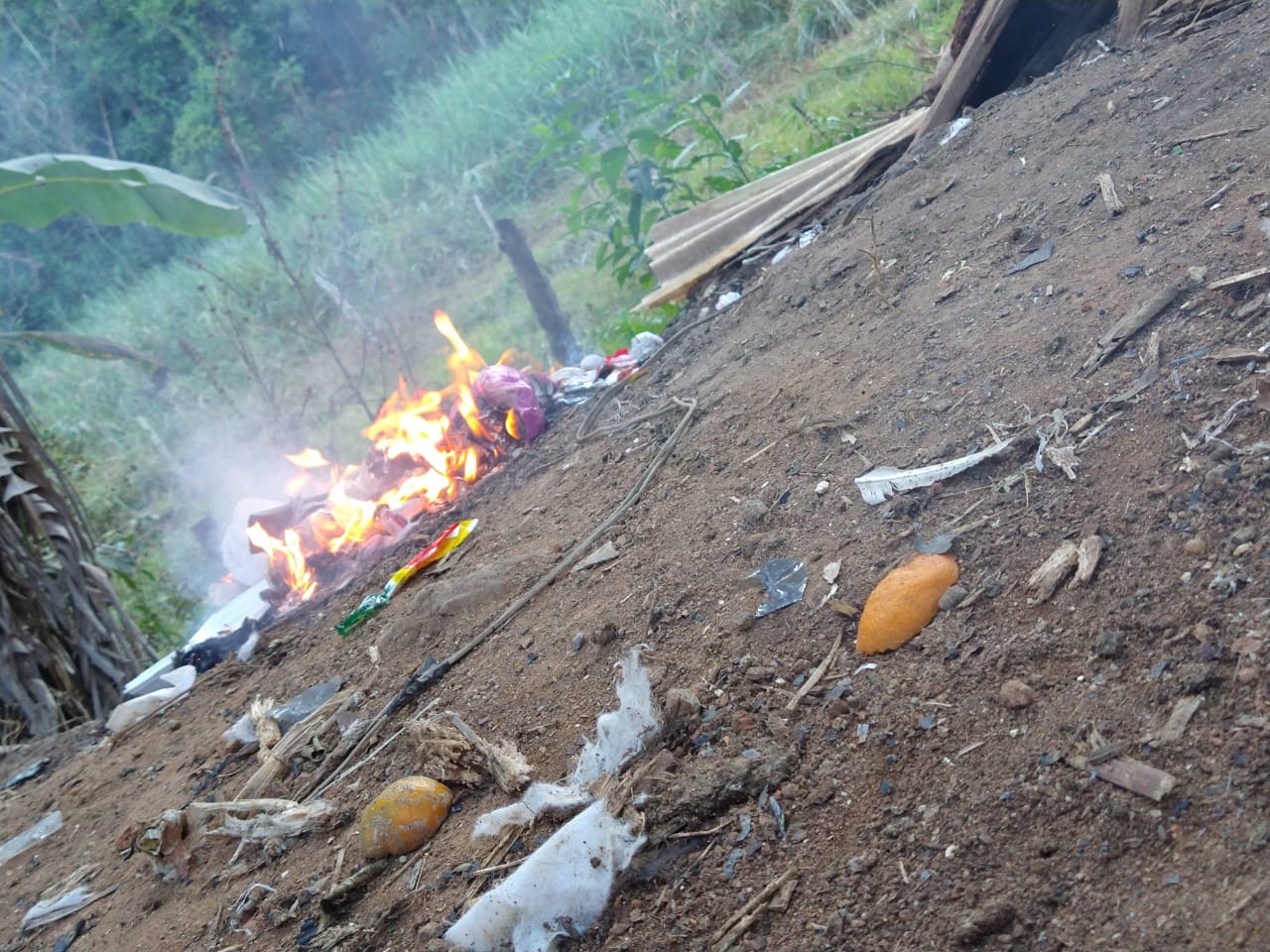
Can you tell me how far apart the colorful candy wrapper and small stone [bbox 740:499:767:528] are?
5.09 ft

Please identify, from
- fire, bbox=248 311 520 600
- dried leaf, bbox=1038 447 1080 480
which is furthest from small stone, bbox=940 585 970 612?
fire, bbox=248 311 520 600

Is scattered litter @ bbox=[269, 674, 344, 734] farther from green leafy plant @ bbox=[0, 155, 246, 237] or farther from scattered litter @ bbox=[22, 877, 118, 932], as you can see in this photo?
green leafy plant @ bbox=[0, 155, 246, 237]

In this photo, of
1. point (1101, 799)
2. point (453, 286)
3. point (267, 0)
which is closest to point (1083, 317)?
point (1101, 799)

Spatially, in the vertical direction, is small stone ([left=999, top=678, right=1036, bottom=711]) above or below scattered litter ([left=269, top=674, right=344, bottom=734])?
below

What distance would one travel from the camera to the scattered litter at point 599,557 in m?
3.11

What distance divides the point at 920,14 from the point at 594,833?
706 centimetres

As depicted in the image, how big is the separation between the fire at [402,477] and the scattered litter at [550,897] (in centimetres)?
312

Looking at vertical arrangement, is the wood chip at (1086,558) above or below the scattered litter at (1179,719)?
above

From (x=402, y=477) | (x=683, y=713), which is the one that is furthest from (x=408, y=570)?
(x=683, y=713)

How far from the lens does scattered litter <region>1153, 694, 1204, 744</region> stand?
164cm

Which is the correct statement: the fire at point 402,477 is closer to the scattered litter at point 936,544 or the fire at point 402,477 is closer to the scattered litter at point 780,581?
the scattered litter at point 780,581

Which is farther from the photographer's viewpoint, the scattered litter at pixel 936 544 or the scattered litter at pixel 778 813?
the scattered litter at pixel 936 544

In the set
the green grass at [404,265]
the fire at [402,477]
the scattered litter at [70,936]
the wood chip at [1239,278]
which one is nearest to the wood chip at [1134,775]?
the wood chip at [1239,278]

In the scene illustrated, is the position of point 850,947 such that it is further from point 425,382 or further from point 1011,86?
point 425,382
